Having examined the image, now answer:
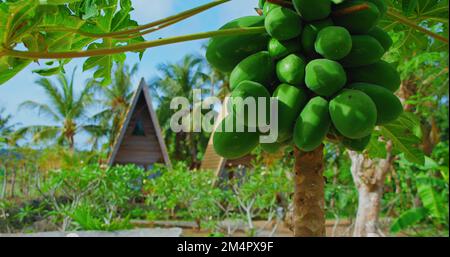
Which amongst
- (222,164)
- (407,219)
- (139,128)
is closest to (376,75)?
Answer: (407,219)

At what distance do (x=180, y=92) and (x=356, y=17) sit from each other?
947 inches

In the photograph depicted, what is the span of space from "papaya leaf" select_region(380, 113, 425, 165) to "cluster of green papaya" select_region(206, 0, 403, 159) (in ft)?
1.19

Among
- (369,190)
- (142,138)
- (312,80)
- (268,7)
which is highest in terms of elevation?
(142,138)

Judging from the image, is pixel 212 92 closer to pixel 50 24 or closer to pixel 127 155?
pixel 127 155

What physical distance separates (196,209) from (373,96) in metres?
8.32

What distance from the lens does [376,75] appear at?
1108 mm

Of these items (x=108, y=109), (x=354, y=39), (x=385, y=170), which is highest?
(x=108, y=109)

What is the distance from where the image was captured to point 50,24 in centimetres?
117

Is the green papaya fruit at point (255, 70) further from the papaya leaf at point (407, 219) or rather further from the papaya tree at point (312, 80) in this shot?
the papaya leaf at point (407, 219)

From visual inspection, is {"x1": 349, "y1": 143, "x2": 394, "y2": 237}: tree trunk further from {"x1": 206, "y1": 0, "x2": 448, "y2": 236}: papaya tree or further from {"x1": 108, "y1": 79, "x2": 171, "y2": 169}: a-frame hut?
{"x1": 108, "y1": 79, "x2": 171, "y2": 169}: a-frame hut

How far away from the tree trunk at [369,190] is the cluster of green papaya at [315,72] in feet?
13.0

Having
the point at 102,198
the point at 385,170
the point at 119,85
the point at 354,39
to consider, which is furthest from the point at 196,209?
the point at 119,85

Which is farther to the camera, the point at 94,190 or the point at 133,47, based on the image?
the point at 94,190

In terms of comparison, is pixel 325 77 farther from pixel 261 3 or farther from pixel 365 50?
pixel 261 3
